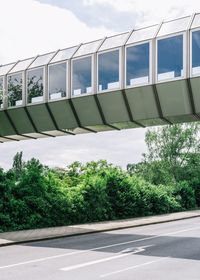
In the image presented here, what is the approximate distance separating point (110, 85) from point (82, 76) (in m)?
1.68

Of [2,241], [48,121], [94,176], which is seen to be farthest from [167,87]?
[94,176]

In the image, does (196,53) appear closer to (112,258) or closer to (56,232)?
(112,258)

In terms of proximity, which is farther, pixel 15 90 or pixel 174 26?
pixel 15 90

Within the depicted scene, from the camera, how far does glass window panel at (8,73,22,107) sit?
2203 cm

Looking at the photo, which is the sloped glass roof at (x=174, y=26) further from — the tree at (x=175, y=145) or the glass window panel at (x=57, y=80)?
the tree at (x=175, y=145)

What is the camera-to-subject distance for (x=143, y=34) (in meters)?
18.5

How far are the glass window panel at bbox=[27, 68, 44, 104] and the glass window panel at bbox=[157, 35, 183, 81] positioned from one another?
5.98 metres

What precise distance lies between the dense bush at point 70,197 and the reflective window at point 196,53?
10172 millimetres

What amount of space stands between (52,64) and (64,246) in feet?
28.1

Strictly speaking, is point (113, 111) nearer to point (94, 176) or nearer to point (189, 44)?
point (189, 44)

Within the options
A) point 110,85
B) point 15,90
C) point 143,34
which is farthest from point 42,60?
point 143,34

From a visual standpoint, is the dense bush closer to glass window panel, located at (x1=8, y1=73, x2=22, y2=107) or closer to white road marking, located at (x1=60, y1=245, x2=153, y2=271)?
glass window panel, located at (x1=8, y1=73, x2=22, y2=107)

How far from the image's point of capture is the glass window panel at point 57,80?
20234mm

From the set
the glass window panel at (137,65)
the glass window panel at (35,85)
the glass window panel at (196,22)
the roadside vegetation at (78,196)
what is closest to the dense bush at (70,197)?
the roadside vegetation at (78,196)
